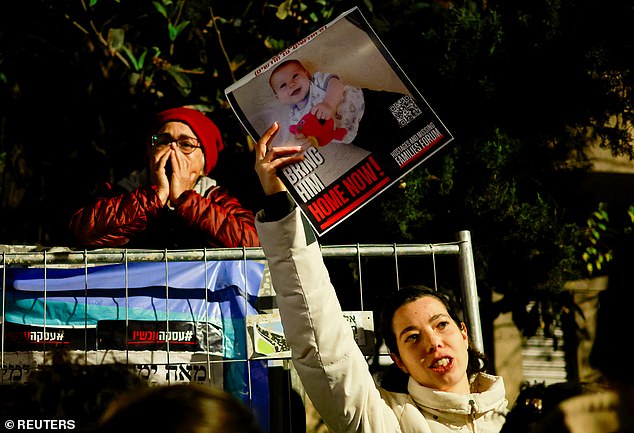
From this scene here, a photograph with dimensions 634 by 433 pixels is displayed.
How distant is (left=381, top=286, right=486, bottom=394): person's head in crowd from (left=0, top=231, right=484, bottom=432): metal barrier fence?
112 millimetres

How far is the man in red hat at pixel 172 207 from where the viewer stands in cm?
351

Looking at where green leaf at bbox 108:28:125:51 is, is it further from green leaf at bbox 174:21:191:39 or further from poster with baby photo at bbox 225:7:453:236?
poster with baby photo at bbox 225:7:453:236

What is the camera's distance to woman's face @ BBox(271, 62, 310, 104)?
9.33 ft

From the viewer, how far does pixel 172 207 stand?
369 centimetres

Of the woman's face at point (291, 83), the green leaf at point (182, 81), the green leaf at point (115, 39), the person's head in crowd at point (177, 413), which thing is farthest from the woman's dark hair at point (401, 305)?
the green leaf at point (115, 39)

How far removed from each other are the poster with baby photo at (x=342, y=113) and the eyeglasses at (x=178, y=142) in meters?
1.00

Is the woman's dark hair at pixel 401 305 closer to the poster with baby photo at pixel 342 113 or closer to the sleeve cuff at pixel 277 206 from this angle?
the poster with baby photo at pixel 342 113

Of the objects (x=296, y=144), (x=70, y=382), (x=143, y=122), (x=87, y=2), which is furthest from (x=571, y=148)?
(x=70, y=382)

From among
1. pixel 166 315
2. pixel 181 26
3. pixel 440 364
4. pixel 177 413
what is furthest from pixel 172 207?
pixel 177 413

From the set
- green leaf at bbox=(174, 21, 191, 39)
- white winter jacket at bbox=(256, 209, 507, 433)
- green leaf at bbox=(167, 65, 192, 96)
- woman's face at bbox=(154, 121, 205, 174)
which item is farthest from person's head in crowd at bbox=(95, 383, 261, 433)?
green leaf at bbox=(174, 21, 191, 39)

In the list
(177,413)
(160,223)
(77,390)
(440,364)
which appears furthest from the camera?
(160,223)

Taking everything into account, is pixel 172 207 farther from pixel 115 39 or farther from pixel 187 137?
pixel 115 39

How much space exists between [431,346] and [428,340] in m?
0.02

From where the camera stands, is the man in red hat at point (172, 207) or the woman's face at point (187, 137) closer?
the man in red hat at point (172, 207)
